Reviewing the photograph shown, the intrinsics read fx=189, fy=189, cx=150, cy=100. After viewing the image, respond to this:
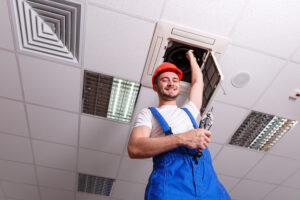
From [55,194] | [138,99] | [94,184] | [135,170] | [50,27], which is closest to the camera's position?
[50,27]

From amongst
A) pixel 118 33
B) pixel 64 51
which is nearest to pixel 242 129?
pixel 118 33

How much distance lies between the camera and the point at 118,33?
66.6 inches

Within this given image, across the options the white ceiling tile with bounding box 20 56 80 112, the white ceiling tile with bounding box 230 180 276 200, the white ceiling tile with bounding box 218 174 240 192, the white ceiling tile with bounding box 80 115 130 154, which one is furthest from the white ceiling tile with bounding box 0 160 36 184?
the white ceiling tile with bounding box 230 180 276 200

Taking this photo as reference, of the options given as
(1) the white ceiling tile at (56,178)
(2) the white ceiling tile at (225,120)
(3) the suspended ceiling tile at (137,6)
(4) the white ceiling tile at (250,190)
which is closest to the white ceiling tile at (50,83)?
(3) the suspended ceiling tile at (137,6)

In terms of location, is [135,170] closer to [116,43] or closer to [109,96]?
[109,96]

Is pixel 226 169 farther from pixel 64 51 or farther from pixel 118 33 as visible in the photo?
pixel 64 51

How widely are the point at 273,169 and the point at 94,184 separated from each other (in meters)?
2.92

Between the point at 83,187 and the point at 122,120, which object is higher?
the point at 122,120

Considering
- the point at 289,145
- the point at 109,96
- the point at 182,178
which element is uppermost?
the point at 182,178

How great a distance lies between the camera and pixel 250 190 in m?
→ 3.31

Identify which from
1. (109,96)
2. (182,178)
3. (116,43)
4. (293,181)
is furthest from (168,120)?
(293,181)

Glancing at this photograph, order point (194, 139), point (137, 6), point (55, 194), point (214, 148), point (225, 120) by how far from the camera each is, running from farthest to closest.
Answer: point (55, 194) → point (214, 148) → point (225, 120) → point (137, 6) → point (194, 139)

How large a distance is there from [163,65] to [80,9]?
33.0 inches

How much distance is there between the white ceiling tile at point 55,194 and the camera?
11.4ft
